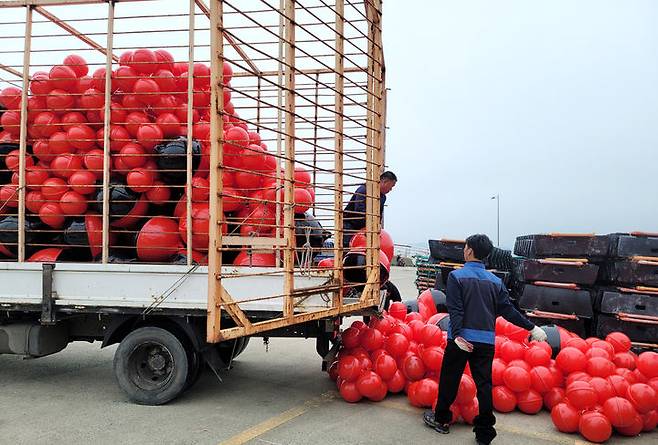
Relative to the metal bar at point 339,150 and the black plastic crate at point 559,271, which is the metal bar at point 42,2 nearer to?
the metal bar at point 339,150

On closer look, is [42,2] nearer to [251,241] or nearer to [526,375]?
[251,241]

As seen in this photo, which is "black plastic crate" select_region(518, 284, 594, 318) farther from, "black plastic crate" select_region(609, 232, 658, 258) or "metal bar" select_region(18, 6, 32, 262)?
"metal bar" select_region(18, 6, 32, 262)

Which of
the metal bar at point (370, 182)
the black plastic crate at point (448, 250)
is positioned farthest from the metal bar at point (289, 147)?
the black plastic crate at point (448, 250)

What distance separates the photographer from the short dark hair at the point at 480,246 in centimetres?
482

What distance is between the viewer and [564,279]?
7.37 metres

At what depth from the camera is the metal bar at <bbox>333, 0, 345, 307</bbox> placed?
5.10 metres

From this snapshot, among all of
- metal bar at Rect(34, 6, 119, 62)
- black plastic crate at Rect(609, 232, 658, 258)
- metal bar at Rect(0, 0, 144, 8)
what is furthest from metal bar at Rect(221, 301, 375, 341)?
black plastic crate at Rect(609, 232, 658, 258)

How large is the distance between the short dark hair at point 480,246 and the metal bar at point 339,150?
116 cm

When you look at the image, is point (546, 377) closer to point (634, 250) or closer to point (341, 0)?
point (634, 250)

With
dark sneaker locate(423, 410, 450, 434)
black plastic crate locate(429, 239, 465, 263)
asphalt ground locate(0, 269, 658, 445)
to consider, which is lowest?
asphalt ground locate(0, 269, 658, 445)

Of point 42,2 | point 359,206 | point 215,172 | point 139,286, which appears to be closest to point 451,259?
point 359,206

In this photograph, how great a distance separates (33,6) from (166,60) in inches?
53.5

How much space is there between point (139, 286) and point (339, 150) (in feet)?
7.59

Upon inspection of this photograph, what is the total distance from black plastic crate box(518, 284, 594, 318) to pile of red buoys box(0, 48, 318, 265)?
11.3 ft
